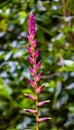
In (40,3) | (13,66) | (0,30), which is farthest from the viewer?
(0,30)

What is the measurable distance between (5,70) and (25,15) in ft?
1.12

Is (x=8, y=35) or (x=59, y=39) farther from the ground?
(x=59, y=39)

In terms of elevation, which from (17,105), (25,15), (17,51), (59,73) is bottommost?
(17,105)

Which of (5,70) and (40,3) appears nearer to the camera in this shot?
(40,3)

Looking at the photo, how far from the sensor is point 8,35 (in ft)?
7.33

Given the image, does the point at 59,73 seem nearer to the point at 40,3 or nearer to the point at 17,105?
the point at 17,105

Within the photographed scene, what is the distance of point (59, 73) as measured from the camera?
1813mm

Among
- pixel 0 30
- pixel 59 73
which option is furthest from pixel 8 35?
pixel 59 73

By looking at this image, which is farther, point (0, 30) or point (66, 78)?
point (0, 30)

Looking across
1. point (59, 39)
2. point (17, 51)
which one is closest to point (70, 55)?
point (59, 39)

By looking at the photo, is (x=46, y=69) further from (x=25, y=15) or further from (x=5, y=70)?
(x=25, y=15)

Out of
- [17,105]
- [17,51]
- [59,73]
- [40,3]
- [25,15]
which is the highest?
[40,3]

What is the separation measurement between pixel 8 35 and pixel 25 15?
664mm

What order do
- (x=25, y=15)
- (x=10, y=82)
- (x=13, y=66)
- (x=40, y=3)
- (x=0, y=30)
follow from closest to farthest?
→ (x=40, y=3), (x=25, y=15), (x=13, y=66), (x=10, y=82), (x=0, y=30)
